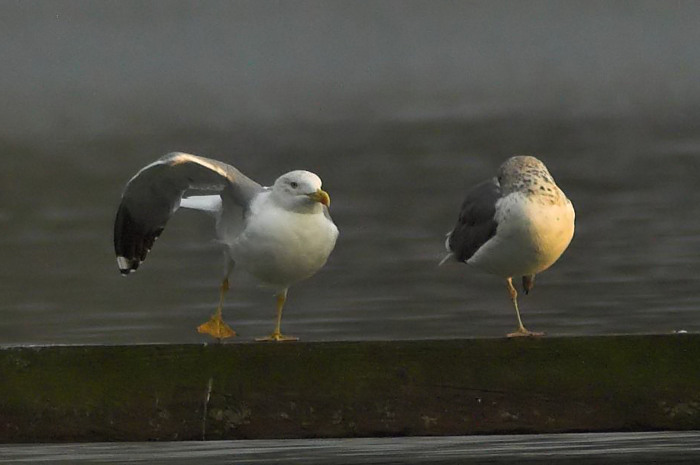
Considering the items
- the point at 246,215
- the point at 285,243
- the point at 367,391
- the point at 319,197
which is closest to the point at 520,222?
the point at 319,197

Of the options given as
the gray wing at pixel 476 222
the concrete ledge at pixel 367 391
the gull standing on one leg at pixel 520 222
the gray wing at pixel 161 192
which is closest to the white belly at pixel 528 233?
the gull standing on one leg at pixel 520 222

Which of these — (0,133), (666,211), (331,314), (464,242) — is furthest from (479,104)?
(464,242)

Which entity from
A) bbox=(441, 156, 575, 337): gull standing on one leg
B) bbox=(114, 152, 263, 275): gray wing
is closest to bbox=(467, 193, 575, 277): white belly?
bbox=(441, 156, 575, 337): gull standing on one leg

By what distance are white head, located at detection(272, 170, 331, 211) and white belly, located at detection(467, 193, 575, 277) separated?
784mm

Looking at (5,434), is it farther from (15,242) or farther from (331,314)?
(15,242)

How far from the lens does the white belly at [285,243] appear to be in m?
8.80

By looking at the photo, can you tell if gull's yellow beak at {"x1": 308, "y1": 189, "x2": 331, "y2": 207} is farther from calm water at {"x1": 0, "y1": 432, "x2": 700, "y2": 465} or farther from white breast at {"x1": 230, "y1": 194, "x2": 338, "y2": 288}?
calm water at {"x1": 0, "y1": 432, "x2": 700, "y2": 465}

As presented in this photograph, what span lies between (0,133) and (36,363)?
30.3 meters

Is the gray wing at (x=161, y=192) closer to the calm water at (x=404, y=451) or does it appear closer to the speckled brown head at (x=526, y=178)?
the calm water at (x=404, y=451)

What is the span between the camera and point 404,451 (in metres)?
9.45

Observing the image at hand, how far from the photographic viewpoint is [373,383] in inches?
295

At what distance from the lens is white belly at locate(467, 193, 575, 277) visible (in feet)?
29.4

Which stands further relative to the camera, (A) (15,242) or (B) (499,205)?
(A) (15,242)

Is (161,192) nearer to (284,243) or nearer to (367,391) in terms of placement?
(284,243)
